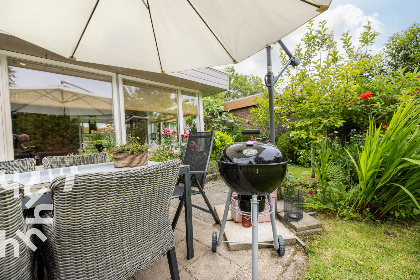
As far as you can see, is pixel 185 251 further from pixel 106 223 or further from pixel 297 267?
pixel 106 223

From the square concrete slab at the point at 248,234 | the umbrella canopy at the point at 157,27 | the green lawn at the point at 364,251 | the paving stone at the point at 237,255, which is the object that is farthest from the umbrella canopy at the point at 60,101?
the green lawn at the point at 364,251

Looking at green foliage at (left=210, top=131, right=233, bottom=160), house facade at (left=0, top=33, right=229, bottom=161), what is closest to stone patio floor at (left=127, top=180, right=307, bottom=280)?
house facade at (left=0, top=33, right=229, bottom=161)

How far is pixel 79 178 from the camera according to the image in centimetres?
81

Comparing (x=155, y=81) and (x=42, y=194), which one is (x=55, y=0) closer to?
(x=42, y=194)

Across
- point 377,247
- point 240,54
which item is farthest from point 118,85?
point 377,247

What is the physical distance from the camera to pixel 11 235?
2.40ft

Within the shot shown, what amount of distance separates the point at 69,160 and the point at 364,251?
3110 mm

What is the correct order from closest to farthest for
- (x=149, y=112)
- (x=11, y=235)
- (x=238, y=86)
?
(x=11, y=235) < (x=149, y=112) < (x=238, y=86)

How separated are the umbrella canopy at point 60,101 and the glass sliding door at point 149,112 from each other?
0.55 m

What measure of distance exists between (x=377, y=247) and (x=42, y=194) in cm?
271

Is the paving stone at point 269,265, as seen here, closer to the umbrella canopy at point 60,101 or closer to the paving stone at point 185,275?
the paving stone at point 185,275

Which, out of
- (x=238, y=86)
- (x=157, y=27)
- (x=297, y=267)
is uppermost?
(x=238, y=86)

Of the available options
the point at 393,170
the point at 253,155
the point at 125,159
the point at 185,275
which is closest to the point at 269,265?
the point at 185,275

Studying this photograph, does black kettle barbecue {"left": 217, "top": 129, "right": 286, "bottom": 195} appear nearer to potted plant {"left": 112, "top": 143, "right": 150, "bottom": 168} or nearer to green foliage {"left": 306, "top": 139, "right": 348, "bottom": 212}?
potted plant {"left": 112, "top": 143, "right": 150, "bottom": 168}
